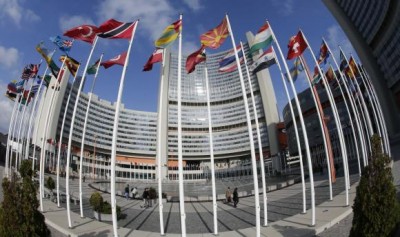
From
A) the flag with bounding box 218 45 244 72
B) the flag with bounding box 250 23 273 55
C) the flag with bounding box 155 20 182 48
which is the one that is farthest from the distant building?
the flag with bounding box 155 20 182 48

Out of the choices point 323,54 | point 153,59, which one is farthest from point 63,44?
point 323,54

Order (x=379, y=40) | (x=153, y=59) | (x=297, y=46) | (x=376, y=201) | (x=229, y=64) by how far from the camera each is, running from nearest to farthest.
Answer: (x=376, y=201)
(x=153, y=59)
(x=229, y=64)
(x=297, y=46)
(x=379, y=40)

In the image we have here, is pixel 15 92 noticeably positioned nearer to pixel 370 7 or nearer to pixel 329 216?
pixel 329 216

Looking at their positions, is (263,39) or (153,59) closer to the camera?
(153,59)

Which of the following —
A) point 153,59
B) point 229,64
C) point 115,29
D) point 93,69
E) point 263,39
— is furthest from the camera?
point 93,69

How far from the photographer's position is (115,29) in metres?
13.4

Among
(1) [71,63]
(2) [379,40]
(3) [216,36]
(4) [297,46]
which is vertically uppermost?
(2) [379,40]

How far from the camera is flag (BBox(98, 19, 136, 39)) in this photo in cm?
1321

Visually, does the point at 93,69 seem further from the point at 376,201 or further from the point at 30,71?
the point at 376,201

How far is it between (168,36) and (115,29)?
2.48 metres

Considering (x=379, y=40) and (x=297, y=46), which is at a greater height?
(x=379, y=40)

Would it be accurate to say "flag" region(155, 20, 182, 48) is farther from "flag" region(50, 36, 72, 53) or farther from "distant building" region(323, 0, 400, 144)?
"distant building" region(323, 0, 400, 144)

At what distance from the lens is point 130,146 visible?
502ft

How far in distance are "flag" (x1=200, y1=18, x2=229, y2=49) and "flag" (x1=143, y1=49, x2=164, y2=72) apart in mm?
2070
